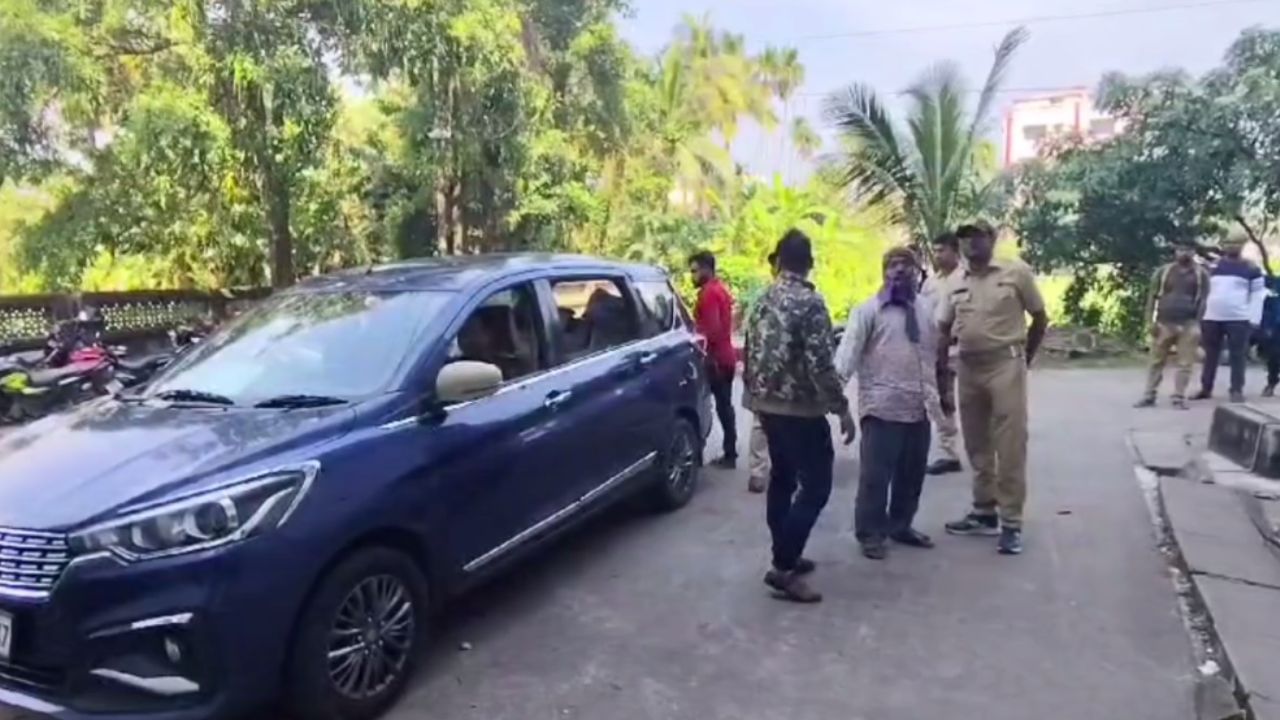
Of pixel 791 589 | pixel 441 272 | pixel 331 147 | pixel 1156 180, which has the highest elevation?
pixel 331 147

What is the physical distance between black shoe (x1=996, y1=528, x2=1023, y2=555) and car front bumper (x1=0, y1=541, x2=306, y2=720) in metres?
3.70

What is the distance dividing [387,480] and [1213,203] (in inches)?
500

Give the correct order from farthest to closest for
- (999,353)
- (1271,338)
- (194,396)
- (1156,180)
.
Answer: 1. (1156,180)
2. (1271,338)
3. (999,353)
4. (194,396)

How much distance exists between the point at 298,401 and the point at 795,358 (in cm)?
207

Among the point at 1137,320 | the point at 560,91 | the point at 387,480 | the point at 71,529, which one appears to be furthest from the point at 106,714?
the point at 560,91

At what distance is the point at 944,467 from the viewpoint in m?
6.89

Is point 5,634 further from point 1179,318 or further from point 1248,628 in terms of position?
point 1179,318

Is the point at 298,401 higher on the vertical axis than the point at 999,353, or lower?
higher

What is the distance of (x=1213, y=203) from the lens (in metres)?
12.7

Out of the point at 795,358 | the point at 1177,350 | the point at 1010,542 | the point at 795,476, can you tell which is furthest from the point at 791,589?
the point at 1177,350

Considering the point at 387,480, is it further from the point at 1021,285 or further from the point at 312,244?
the point at 312,244

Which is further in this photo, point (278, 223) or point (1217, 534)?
point (278, 223)

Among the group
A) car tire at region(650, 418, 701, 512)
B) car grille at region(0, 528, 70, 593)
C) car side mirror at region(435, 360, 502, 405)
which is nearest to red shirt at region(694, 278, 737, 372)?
car tire at region(650, 418, 701, 512)

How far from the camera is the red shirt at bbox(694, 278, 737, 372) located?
22.6 feet
